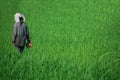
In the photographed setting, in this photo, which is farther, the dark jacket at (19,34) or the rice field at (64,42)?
the dark jacket at (19,34)

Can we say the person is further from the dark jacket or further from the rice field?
the rice field

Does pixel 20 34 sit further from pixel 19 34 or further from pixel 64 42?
pixel 64 42

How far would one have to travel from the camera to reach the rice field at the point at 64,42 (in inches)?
231

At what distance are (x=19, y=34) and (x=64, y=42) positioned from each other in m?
0.69

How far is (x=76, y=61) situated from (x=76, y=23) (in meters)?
0.87

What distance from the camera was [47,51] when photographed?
609cm

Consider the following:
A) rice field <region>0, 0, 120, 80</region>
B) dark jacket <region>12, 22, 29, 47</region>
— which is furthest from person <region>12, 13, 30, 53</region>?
rice field <region>0, 0, 120, 80</region>

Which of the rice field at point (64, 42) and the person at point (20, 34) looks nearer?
the rice field at point (64, 42)

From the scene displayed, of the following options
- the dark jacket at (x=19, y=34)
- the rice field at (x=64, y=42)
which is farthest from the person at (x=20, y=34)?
the rice field at (x=64, y=42)

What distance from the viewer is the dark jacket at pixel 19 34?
6.09 metres

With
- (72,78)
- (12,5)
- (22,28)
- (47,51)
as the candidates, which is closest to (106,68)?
(72,78)

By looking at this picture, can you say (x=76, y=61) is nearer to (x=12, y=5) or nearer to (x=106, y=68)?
(x=106, y=68)

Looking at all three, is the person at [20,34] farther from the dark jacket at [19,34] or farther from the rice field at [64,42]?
the rice field at [64,42]

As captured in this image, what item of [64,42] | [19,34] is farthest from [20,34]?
[64,42]
